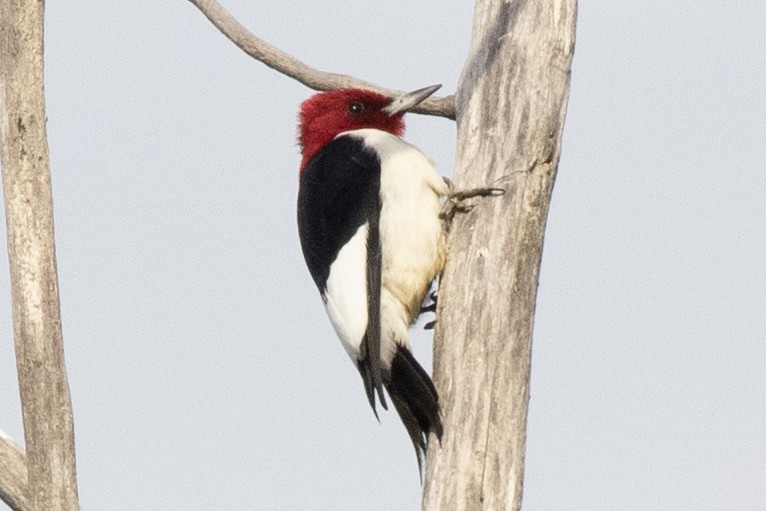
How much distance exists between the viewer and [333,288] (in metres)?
4.93

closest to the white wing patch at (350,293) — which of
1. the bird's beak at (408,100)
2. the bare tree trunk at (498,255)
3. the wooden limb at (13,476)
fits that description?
the bare tree trunk at (498,255)

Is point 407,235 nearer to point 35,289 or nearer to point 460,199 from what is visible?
point 460,199

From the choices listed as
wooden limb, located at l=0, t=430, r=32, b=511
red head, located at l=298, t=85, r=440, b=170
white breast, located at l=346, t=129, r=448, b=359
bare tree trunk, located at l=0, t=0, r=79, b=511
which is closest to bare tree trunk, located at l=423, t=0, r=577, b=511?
white breast, located at l=346, t=129, r=448, b=359

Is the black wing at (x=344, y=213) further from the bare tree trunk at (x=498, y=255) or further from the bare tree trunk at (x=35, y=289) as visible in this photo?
the bare tree trunk at (x=35, y=289)

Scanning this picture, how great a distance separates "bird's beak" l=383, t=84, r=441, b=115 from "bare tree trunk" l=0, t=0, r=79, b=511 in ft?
5.03

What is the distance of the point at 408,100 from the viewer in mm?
5414

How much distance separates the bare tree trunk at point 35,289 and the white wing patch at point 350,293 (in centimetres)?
103

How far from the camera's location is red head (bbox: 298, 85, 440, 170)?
5609 mm

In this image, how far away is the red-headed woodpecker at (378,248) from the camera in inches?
185

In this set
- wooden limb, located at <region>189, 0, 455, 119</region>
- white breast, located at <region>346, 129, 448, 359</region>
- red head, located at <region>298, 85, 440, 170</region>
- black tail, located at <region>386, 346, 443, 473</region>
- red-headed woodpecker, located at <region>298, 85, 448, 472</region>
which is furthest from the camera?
red head, located at <region>298, 85, 440, 170</region>

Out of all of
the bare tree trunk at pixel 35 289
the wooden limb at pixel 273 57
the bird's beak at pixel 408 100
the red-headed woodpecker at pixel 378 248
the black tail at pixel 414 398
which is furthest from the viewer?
the wooden limb at pixel 273 57

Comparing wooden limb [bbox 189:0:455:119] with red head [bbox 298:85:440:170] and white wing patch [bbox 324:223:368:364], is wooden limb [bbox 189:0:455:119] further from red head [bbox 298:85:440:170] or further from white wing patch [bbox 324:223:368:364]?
white wing patch [bbox 324:223:368:364]

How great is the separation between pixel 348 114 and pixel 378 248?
93 centimetres

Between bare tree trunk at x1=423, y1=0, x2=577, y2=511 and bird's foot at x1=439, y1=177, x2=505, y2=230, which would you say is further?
bird's foot at x1=439, y1=177, x2=505, y2=230
